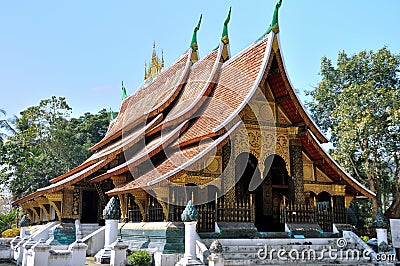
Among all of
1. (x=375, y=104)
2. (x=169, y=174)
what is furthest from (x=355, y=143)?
(x=169, y=174)

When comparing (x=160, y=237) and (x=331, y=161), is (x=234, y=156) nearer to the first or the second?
(x=160, y=237)

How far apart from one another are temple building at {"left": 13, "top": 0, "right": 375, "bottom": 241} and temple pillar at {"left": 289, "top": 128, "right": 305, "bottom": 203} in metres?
0.03

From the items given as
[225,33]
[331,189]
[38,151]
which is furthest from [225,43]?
[38,151]

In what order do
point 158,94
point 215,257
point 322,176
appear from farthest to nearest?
point 158,94, point 322,176, point 215,257

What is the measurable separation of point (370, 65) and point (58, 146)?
2237 centimetres

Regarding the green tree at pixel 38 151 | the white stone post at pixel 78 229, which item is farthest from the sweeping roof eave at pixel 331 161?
the green tree at pixel 38 151

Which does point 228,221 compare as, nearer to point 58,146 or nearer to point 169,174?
point 169,174

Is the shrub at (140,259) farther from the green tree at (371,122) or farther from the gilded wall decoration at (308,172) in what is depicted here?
the green tree at (371,122)

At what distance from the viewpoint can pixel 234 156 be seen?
10.3 m

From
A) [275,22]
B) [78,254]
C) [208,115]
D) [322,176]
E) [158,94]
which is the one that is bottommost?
[78,254]

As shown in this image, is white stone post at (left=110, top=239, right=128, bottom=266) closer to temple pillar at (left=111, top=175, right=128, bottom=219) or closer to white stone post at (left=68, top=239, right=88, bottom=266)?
white stone post at (left=68, top=239, right=88, bottom=266)

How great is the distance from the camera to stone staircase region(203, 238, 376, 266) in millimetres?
8276
